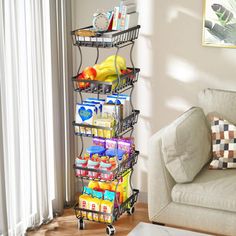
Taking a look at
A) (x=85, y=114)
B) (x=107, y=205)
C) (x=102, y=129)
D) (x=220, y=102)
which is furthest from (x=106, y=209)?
(x=220, y=102)

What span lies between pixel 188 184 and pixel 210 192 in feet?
0.55

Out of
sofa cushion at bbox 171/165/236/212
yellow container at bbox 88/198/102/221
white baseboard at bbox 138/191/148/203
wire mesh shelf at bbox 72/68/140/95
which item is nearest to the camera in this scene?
sofa cushion at bbox 171/165/236/212

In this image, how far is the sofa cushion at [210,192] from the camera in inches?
133

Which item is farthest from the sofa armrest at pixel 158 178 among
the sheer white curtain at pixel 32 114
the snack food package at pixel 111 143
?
the sheer white curtain at pixel 32 114

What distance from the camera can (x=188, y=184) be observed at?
3.54 meters

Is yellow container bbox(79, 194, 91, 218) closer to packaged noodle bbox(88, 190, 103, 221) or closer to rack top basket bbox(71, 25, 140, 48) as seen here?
packaged noodle bbox(88, 190, 103, 221)

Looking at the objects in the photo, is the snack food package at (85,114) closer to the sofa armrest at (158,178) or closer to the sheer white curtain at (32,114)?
the sheer white curtain at (32,114)

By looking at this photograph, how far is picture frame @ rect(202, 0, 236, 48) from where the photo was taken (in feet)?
12.7

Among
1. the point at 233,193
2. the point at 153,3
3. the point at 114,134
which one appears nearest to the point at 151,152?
the point at 114,134

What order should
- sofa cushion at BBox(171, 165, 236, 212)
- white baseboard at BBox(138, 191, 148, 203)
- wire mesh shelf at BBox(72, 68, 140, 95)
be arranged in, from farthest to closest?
white baseboard at BBox(138, 191, 148, 203)
wire mesh shelf at BBox(72, 68, 140, 95)
sofa cushion at BBox(171, 165, 236, 212)

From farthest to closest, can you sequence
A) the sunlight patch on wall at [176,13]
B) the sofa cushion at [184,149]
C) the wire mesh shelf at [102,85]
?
the sunlight patch on wall at [176,13], the wire mesh shelf at [102,85], the sofa cushion at [184,149]

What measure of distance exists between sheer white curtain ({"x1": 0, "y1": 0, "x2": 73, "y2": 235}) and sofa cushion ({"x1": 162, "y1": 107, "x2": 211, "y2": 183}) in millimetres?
899

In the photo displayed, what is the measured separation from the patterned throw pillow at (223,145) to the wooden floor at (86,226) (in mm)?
739

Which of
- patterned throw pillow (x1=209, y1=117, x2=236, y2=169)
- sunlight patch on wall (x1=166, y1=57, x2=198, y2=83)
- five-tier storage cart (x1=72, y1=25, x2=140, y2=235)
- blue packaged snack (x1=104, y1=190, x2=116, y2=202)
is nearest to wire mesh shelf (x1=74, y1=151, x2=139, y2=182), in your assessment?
five-tier storage cart (x1=72, y1=25, x2=140, y2=235)
